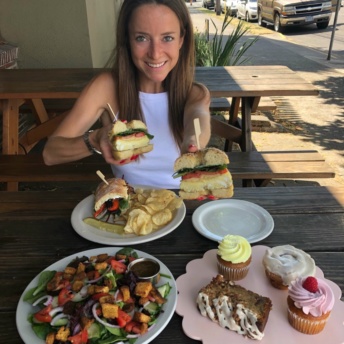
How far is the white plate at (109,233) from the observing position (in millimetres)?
1745

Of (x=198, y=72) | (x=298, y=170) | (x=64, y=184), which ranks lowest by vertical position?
(x=64, y=184)

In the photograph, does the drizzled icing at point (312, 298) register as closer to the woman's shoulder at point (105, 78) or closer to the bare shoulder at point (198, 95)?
the bare shoulder at point (198, 95)

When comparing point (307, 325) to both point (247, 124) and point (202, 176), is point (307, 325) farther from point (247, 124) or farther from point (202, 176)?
point (247, 124)

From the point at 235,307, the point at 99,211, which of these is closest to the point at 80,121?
the point at 99,211

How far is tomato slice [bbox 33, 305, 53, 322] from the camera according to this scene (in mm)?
1264

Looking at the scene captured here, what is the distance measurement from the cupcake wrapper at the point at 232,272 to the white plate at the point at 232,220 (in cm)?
22

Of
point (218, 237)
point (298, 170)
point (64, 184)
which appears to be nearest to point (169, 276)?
point (218, 237)

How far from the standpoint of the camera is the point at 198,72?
4711 millimetres

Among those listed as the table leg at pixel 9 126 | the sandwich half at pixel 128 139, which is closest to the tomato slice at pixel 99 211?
the sandwich half at pixel 128 139

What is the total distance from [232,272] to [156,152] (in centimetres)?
133

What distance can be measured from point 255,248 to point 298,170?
1871 mm

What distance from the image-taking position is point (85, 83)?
4098 millimetres

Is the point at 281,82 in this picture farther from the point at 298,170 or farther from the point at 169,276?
the point at 169,276

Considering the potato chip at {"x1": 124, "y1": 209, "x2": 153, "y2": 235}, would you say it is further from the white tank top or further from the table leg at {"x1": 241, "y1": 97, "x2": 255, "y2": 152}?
the table leg at {"x1": 241, "y1": 97, "x2": 255, "y2": 152}
